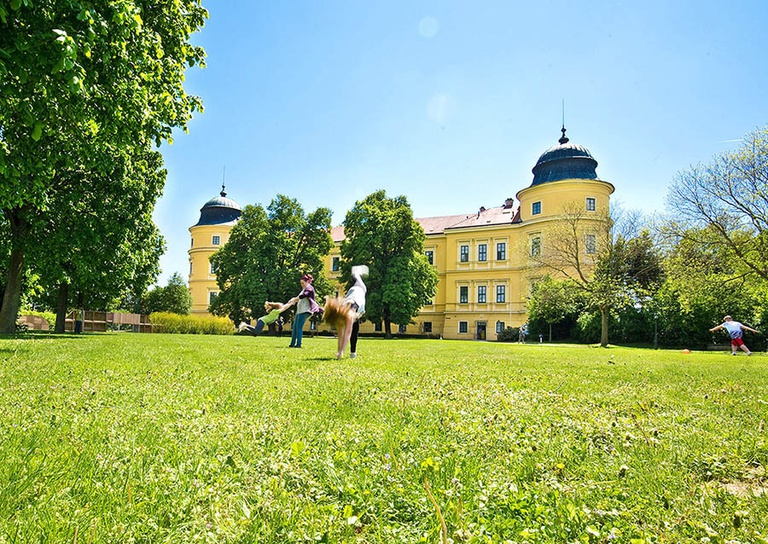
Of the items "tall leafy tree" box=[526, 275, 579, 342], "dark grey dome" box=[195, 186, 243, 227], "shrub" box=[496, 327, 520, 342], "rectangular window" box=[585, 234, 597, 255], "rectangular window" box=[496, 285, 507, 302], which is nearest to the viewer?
"tall leafy tree" box=[526, 275, 579, 342]

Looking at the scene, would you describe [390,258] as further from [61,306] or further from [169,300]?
[169,300]

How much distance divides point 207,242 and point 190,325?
32.3 metres

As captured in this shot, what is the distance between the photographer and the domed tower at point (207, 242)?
6494cm

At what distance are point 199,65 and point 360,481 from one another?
14.1 meters

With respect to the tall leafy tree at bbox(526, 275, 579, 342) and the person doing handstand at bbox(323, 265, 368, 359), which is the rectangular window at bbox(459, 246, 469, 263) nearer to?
the tall leafy tree at bbox(526, 275, 579, 342)

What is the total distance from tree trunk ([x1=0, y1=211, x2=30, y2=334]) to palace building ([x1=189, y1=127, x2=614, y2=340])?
120ft

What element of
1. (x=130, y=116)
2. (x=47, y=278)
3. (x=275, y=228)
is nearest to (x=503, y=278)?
(x=275, y=228)

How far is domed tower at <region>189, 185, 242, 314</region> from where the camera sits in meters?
64.9

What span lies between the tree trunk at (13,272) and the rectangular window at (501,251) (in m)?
43.9

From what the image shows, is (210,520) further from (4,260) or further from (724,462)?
(4,260)

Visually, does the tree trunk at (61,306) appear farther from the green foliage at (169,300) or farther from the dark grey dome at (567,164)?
the dark grey dome at (567,164)

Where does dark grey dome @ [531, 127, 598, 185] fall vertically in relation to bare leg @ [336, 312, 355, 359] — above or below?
above

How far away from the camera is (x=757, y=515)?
6.53 feet

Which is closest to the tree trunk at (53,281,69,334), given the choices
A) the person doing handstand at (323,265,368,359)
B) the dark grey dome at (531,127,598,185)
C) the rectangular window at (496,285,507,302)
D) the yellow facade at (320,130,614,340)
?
the person doing handstand at (323,265,368,359)
